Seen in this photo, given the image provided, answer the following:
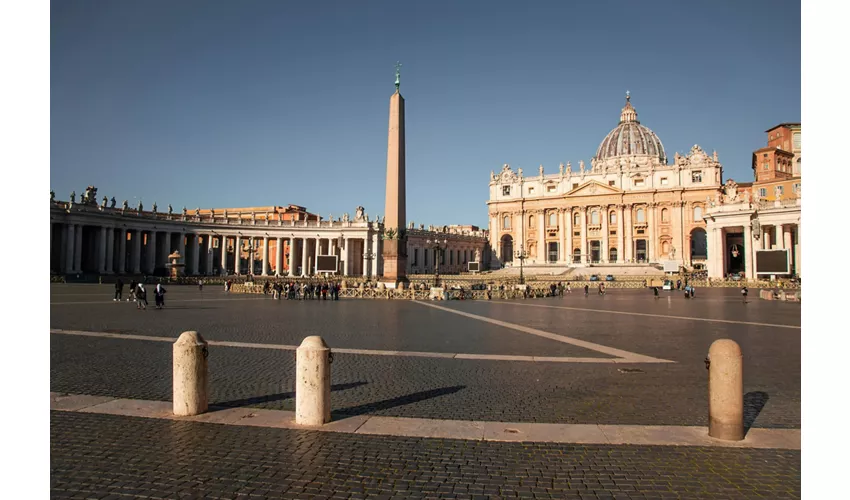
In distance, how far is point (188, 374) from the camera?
648cm

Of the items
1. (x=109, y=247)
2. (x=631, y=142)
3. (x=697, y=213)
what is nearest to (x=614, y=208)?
(x=697, y=213)

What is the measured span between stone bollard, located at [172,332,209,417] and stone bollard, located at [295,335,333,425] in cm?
130

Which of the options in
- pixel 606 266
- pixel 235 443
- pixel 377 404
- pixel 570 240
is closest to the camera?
pixel 235 443

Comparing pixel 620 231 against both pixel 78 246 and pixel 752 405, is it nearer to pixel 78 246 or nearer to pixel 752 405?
pixel 78 246

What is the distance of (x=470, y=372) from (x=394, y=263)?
26789mm

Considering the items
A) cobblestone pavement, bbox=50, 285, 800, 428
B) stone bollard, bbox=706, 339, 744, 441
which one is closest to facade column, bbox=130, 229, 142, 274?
cobblestone pavement, bbox=50, 285, 800, 428

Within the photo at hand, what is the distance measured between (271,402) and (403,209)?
25574mm

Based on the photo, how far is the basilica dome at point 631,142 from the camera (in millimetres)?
99250

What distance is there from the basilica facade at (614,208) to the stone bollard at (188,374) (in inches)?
3060

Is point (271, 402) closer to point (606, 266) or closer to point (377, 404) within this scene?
point (377, 404)

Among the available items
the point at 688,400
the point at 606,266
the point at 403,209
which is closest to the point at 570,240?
the point at 606,266

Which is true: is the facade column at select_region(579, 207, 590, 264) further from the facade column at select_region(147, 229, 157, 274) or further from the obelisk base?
the facade column at select_region(147, 229, 157, 274)

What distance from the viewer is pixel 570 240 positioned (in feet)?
292
